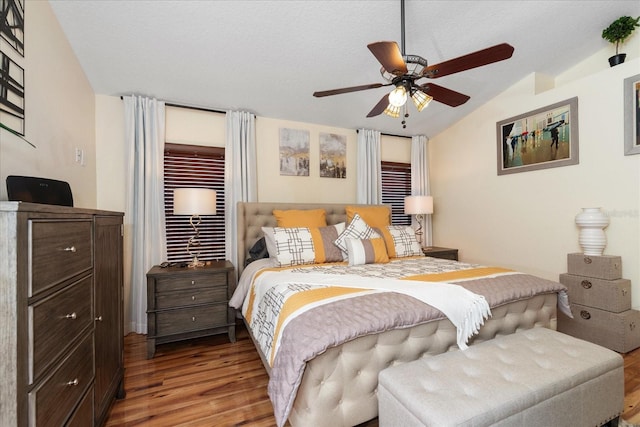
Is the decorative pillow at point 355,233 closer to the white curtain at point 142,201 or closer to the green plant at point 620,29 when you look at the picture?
the white curtain at point 142,201

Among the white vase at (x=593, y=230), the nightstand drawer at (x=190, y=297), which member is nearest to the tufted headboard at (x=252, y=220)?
the nightstand drawer at (x=190, y=297)

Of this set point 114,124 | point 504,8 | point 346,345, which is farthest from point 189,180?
point 504,8

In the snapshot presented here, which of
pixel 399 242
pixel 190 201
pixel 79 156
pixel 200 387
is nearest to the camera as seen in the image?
pixel 200 387

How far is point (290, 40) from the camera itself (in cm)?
234

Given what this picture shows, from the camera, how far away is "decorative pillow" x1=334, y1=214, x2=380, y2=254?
9.00ft

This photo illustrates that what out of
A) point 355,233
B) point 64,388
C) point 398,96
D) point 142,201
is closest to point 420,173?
point 355,233

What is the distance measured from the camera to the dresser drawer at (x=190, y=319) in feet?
7.67

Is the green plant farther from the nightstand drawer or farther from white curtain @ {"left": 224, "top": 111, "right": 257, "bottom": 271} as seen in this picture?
the nightstand drawer

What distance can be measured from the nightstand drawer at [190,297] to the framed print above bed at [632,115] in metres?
3.90

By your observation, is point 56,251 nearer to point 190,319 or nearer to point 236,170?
point 190,319

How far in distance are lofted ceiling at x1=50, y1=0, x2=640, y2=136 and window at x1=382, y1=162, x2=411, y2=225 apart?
135 cm

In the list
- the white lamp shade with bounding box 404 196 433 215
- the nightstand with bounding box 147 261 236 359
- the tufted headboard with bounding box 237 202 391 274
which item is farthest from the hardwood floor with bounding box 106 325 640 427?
the white lamp shade with bounding box 404 196 433 215

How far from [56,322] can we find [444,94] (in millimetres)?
2532

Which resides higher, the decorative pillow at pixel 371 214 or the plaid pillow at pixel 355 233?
the decorative pillow at pixel 371 214
